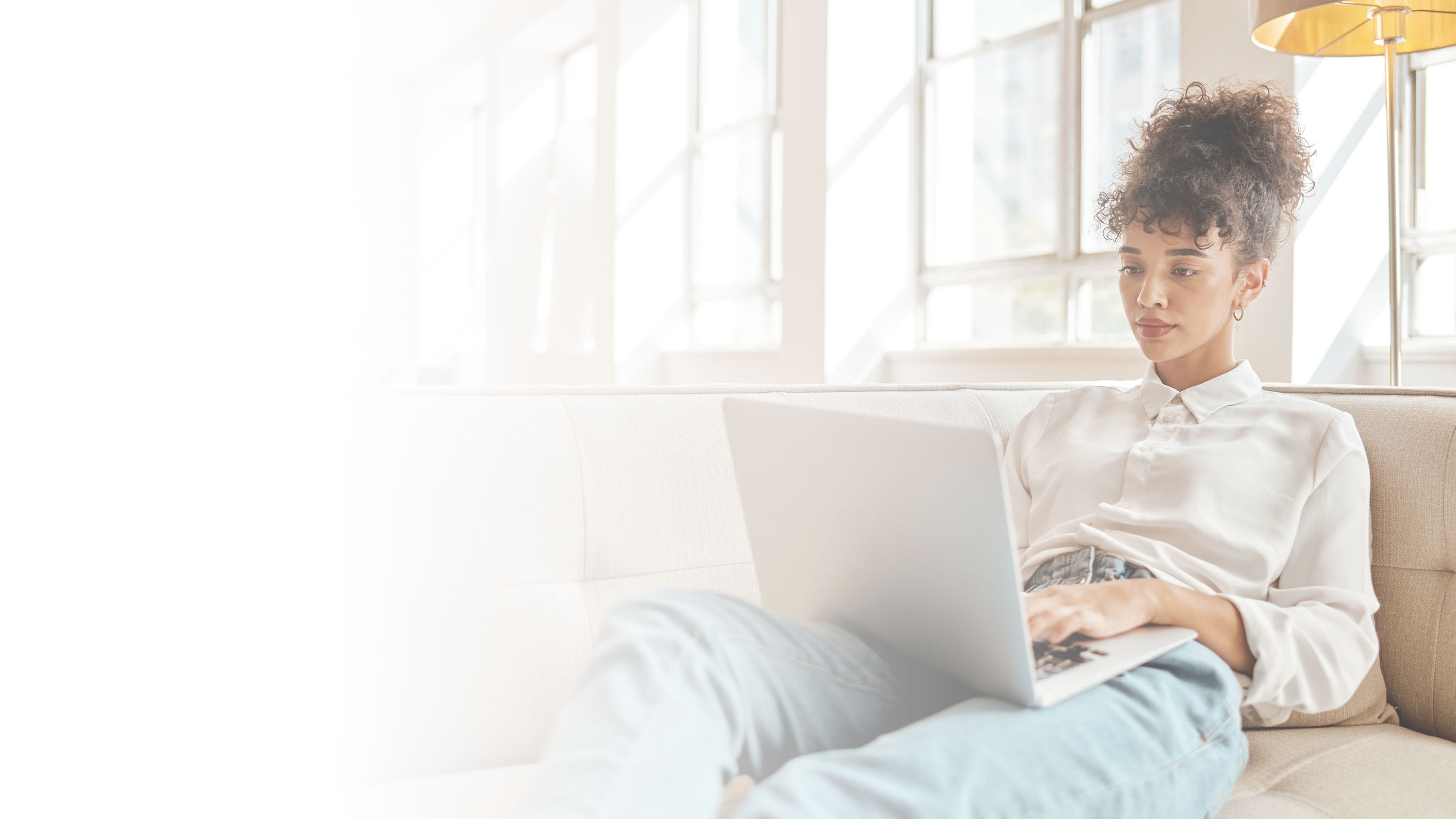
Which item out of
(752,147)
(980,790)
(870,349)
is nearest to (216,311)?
(980,790)

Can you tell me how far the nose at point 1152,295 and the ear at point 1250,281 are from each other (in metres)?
0.11

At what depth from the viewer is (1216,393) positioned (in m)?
1.24

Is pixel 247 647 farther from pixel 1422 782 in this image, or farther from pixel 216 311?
pixel 1422 782

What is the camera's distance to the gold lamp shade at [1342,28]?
6.02 ft

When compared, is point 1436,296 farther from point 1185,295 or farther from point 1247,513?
point 1247,513

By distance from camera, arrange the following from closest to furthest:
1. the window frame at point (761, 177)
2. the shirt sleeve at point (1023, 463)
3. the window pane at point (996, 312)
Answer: the shirt sleeve at point (1023, 463)
the window pane at point (996, 312)
the window frame at point (761, 177)

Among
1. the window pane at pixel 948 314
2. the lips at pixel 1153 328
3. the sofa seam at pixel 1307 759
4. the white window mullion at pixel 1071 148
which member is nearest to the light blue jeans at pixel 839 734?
the sofa seam at pixel 1307 759

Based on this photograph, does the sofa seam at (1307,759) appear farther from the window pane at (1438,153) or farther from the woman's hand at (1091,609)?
the window pane at (1438,153)

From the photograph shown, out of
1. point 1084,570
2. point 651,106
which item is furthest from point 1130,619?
point 651,106

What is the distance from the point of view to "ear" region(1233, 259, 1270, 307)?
128 cm

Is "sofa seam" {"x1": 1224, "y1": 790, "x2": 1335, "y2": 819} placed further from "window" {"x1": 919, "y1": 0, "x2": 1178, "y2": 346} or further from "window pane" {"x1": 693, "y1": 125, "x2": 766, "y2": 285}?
"window pane" {"x1": 693, "y1": 125, "x2": 766, "y2": 285}

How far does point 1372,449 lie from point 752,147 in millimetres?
4266

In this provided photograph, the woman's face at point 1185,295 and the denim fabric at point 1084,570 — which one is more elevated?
the woman's face at point 1185,295

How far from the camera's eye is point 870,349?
420cm
